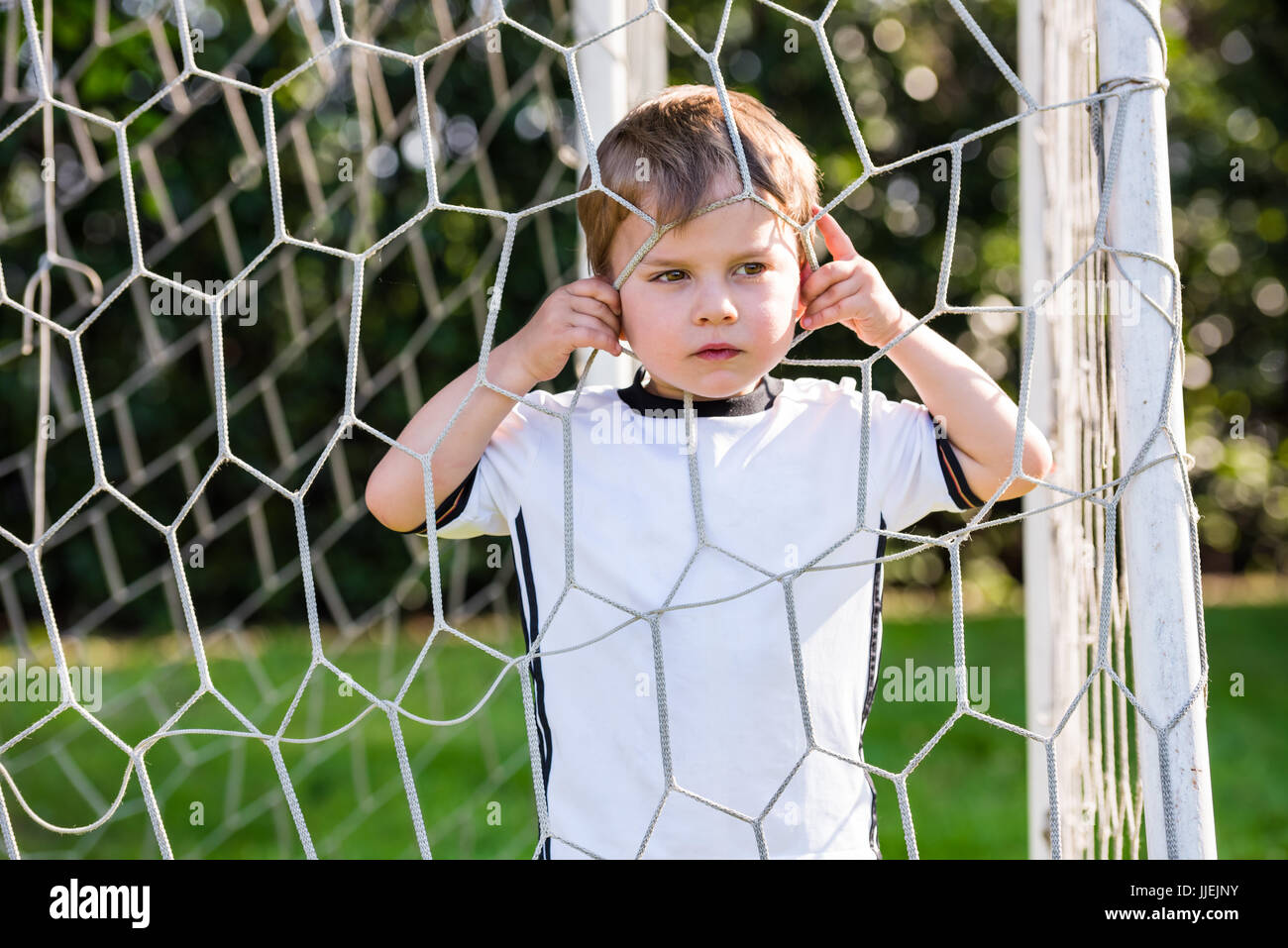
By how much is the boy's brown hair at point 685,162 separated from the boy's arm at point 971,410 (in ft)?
0.45

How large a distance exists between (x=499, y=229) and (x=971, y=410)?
2498mm

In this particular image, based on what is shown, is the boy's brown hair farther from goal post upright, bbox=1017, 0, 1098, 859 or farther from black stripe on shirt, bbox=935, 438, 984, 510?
goal post upright, bbox=1017, 0, 1098, 859

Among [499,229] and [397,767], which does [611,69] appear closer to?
[397,767]

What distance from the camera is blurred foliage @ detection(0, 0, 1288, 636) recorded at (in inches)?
134

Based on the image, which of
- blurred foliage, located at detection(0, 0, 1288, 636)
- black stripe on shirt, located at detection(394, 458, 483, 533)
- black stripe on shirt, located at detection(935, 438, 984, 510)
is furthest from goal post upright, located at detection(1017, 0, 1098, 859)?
blurred foliage, located at detection(0, 0, 1288, 636)

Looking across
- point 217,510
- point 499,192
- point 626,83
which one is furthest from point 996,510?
point 217,510

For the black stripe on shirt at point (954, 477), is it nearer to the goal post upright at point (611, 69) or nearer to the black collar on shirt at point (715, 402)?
the black collar on shirt at point (715, 402)

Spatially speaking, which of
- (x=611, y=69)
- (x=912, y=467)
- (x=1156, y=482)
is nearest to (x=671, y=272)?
(x=912, y=467)

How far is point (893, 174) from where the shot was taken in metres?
3.82

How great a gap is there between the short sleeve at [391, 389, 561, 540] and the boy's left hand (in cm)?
24

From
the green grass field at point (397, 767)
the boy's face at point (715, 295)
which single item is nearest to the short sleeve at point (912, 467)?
the boy's face at point (715, 295)

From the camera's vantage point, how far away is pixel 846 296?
1054mm

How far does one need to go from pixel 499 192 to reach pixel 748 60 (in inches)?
36.8

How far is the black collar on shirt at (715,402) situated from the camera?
1.11 meters
